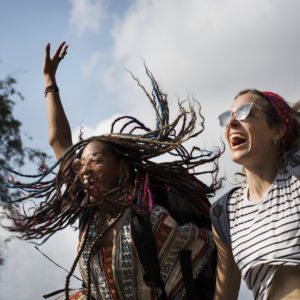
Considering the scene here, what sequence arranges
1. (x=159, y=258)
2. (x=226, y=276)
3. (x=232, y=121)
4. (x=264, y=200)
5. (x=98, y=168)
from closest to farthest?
(x=264, y=200), (x=232, y=121), (x=226, y=276), (x=159, y=258), (x=98, y=168)

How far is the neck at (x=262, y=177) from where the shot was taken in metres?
2.58

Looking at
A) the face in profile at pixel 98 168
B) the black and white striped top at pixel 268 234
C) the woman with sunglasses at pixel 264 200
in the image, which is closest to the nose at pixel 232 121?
the woman with sunglasses at pixel 264 200

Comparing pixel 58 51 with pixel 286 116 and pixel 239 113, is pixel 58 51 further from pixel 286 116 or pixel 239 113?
pixel 286 116

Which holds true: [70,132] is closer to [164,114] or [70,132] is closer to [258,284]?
[164,114]

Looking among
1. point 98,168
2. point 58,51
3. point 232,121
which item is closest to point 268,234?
point 232,121

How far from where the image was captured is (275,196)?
2.48 metres

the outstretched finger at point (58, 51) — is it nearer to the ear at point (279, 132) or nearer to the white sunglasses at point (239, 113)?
the white sunglasses at point (239, 113)

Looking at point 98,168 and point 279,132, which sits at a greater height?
point 98,168

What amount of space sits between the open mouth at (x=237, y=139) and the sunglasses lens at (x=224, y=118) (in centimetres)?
12

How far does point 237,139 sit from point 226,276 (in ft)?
2.90

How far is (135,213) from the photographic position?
10.6 feet

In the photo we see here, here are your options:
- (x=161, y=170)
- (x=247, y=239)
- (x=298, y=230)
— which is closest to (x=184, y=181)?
(x=161, y=170)

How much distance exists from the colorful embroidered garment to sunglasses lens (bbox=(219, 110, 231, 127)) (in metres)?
0.84

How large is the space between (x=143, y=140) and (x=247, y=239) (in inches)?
49.3
